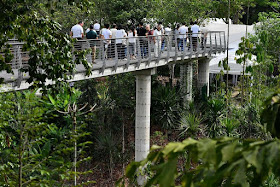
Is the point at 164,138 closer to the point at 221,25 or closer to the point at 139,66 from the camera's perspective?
the point at 139,66

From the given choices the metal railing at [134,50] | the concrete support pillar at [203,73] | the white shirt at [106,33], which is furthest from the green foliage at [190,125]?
the white shirt at [106,33]

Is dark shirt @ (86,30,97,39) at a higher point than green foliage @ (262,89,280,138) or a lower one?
higher

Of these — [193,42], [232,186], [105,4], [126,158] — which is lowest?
[126,158]

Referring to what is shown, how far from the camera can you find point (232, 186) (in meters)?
1.79

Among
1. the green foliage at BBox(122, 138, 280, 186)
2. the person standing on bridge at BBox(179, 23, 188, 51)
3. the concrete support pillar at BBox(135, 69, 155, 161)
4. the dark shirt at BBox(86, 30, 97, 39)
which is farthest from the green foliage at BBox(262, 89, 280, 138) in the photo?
the person standing on bridge at BBox(179, 23, 188, 51)

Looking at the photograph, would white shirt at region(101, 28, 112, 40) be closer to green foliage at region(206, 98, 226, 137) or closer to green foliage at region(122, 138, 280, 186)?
green foliage at region(206, 98, 226, 137)

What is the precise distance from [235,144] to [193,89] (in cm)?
2599

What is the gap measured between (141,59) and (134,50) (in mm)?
638

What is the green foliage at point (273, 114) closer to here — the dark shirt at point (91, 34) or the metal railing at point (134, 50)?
the metal railing at point (134, 50)

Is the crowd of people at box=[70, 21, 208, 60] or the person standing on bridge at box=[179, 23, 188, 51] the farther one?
the person standing on bridge at box=[179, 23, 188, 51]

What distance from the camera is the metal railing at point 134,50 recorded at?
1428 cm

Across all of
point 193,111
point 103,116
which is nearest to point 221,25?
point 193,111

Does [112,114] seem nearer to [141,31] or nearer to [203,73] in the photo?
[141,31]

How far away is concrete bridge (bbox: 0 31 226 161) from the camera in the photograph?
47.8 ft
